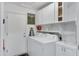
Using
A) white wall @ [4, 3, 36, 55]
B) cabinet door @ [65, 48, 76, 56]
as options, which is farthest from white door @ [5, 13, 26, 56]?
cabinet door @ [65, 48, 76, 56]

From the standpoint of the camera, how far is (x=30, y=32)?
3.99 m

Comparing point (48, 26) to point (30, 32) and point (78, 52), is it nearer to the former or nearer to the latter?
point (30, 32)

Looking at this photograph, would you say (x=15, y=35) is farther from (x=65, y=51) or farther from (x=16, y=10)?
(x=65, y=51)

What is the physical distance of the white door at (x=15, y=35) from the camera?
3363 millimetres

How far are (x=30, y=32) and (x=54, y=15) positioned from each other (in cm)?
157

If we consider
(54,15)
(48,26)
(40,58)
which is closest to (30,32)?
(48,26)

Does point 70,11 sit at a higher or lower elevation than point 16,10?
lower

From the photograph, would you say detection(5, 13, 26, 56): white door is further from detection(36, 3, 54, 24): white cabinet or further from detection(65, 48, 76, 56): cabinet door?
detection(65, 48, 76, 56): cabinet door

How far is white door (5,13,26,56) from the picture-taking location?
3363 millimetres

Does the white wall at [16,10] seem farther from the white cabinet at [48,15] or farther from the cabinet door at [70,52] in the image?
the cabinet door at [70,52]

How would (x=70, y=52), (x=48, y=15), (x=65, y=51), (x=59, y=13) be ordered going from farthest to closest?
(x=48, y=15) → (x=59, y=13) → (x=65, y=51) → (x=70, y=52)

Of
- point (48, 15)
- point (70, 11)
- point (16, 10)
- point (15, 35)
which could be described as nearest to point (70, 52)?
point (70, 11)

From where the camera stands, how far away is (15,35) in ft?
11.7

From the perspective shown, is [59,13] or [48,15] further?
[48,15]
